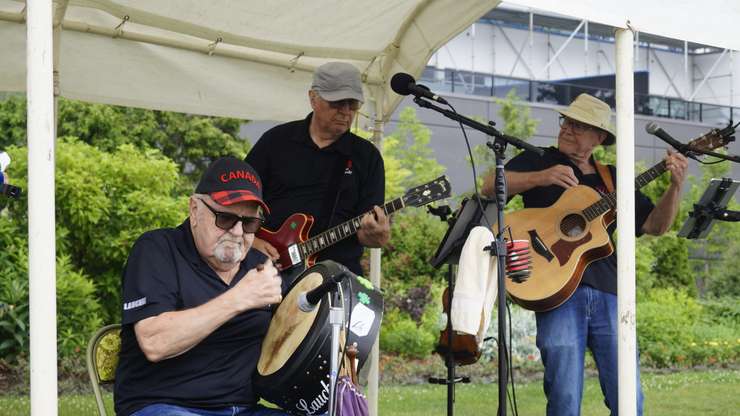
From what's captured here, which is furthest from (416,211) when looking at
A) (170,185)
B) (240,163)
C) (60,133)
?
(240,163)

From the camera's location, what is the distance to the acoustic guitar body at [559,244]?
16.9 feet

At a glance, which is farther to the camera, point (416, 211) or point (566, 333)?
point (416, 211)

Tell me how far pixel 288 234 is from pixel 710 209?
2.40 m

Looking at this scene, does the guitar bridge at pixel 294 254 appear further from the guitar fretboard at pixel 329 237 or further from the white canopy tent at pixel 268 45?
the white canopy tent at pixel 268 45

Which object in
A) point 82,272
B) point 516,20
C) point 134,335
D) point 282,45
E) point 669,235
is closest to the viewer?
point 134,335

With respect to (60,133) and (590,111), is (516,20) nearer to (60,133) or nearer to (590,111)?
(60,133)

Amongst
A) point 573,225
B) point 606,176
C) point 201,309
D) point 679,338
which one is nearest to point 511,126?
point 679,338

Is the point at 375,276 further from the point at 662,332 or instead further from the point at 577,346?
the point at 662,332

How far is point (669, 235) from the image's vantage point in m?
15.6

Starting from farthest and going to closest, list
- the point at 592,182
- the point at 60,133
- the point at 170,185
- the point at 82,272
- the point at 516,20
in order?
1. the point at 516,20
2. the point at 60,133
3. the point at 170,185
4. the point at 82,272
5. the point at 592,182

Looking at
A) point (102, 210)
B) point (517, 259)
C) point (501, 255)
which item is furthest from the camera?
point (102, 210)

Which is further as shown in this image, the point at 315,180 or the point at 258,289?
the point at 315,180

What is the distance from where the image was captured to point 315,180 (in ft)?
18.1

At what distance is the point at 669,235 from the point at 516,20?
11951mm
